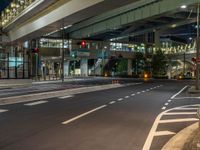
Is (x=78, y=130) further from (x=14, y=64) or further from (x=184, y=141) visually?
(x=14, y=64)

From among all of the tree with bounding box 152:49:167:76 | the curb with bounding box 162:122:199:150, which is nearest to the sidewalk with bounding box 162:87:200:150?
the curb with bounding box 162:122:199:150

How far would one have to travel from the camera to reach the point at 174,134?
1112 centimetres

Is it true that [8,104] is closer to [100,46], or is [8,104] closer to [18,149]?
[18,149]

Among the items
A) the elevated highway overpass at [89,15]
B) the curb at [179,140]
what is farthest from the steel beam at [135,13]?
the curb at [179,140]

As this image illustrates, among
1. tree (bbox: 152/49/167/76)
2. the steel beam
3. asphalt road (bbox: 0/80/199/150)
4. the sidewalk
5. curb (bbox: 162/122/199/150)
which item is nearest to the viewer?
the sidewalk

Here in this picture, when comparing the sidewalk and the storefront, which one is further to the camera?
the storefront

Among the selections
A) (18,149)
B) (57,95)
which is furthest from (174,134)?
(57,95)

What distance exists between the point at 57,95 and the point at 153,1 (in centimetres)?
1747

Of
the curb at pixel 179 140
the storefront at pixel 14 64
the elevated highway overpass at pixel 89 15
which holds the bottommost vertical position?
the curb at pixel 179 140

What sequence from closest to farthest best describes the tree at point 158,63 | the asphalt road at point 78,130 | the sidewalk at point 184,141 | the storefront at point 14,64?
the sidewalk at point 184,141 → the asphalt road at point 78,130 → the storefront at point 14,64 → the tree at point 158,63

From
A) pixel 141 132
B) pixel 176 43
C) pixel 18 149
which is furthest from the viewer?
pixel 176 43

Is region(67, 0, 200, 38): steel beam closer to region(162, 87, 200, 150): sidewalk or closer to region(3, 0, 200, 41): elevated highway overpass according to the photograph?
region(3, 0, 200, 41): elevated highway overpass

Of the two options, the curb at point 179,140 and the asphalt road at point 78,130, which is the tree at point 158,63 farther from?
the curb at point 179,140

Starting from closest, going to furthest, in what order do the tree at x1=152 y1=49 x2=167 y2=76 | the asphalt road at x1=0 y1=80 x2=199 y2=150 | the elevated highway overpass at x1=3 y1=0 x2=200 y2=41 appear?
the asphalt road at x1=0 y1=80 x2=199 y2=150
the elevated highway overpass at x1=3 y1=0 x2=200 y2=41
the tree at x1=152 y1=49 x2=167 y2=76
